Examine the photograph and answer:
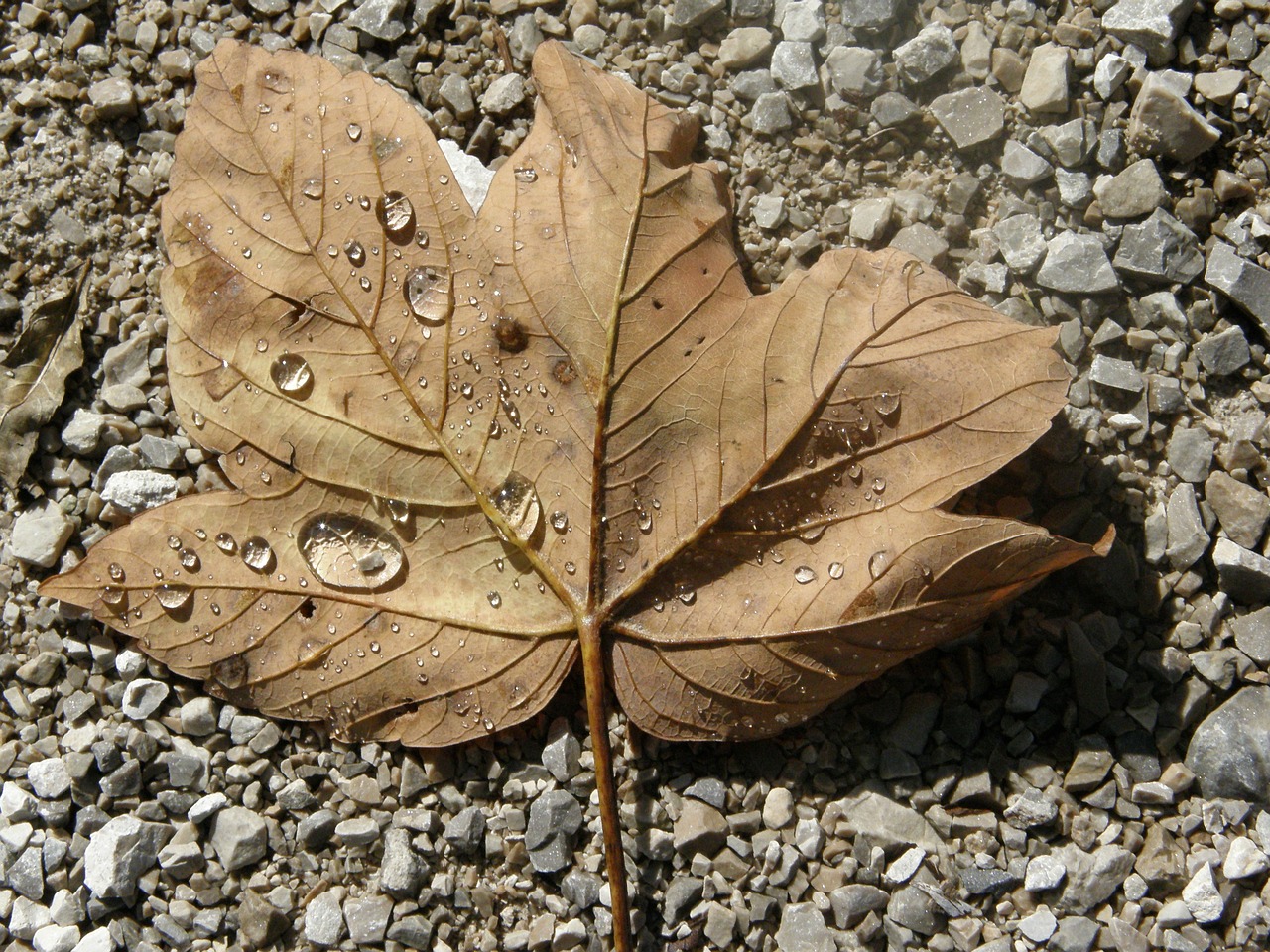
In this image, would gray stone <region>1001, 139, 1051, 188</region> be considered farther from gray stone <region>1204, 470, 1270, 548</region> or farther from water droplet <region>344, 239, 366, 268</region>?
water droplet <region>344, 239, 366, 268</region>

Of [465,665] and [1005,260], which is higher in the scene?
[1005,260]

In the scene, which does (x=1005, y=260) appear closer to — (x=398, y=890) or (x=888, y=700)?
(x=888, y=700)

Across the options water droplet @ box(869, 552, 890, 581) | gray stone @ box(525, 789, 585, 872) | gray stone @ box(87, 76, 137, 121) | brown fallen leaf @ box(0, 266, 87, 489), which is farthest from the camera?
gray stone @ box(87, 76, 137, 121)

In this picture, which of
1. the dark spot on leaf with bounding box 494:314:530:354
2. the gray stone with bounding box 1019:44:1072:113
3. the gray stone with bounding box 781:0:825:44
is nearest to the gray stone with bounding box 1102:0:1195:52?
the gray stone with bounding box 1019:44:1072:113

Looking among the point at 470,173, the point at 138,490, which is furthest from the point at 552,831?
the point at 470,173

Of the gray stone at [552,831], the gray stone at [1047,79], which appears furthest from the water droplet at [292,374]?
the gray stone at [1047,79]

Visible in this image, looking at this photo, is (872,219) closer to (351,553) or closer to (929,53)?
(929,53)

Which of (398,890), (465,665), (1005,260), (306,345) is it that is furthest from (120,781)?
(1005,260)
